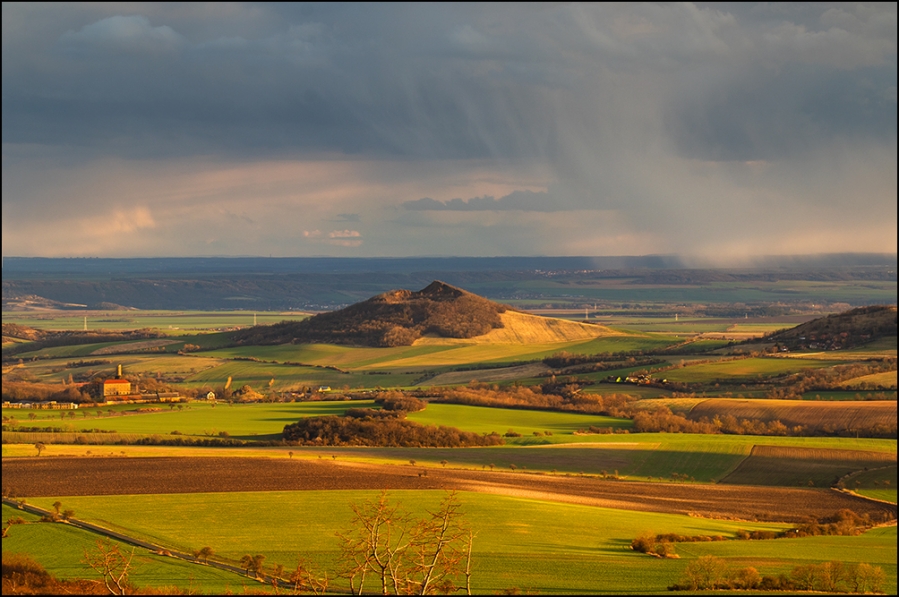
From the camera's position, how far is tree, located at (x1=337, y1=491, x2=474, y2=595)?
2328cm

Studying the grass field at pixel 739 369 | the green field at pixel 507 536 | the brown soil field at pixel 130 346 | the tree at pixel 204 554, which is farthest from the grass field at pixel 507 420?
the brown soil field at pixel 130 346

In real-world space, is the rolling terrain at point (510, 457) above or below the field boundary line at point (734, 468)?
above

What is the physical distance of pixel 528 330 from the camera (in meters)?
176

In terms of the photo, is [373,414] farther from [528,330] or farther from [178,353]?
[528,330]

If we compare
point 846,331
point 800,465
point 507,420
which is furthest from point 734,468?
point 846,331

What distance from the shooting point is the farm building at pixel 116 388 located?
10731cm

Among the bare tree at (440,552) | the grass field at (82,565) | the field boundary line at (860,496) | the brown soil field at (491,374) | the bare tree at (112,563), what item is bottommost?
the field boundary line at (860,496)

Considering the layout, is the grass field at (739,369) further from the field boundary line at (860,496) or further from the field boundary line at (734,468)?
the field boundary line at (860,496)

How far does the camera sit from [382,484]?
57188 millimetres

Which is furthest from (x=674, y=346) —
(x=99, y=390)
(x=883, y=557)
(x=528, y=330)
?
(x=883, y=557)

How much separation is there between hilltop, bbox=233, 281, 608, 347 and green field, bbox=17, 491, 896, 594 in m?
112

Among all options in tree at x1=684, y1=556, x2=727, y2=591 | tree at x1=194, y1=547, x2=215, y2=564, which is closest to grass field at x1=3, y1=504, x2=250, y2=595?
tree at x1=194, y1=547, x2=215, y2=564

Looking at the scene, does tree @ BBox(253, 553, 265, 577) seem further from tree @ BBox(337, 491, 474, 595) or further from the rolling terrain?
tree @ BBox(337, 491, 474, 595)

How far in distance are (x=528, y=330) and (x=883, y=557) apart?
13546 centimetres
